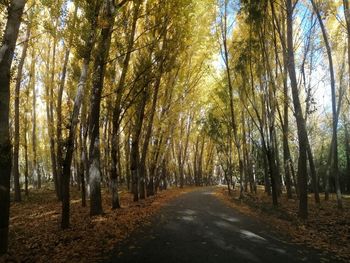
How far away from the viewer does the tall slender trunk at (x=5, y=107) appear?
6.43 metres

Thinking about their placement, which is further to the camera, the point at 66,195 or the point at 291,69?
the point at 291,69

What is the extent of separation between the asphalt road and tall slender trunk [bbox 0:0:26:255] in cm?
247

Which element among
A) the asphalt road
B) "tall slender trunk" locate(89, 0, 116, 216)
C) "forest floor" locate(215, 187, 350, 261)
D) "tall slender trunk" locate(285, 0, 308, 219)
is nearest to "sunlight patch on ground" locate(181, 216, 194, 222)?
the asphalt road

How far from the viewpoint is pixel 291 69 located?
11.7 metres

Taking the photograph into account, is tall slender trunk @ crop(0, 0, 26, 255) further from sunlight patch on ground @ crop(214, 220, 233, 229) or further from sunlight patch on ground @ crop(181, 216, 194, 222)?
sunlight patch on ground @ crop(214, 220, 233, 229)

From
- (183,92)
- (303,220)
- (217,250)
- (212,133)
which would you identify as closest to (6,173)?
(217,250)

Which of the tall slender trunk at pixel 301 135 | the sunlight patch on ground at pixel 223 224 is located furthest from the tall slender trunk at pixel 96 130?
the tall slender trunk at pixel 301 135

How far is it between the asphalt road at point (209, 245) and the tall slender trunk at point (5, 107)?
2470 mm

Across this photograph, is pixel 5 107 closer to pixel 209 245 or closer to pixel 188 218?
pixel 209 245

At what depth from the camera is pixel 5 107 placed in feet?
21.3

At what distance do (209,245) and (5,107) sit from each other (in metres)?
5.48

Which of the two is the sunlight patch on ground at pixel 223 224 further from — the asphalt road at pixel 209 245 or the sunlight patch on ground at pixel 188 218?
the sunlight patch on ground at pixel 188 218

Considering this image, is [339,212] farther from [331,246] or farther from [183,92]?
[183,92]

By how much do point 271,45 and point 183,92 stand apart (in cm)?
793
